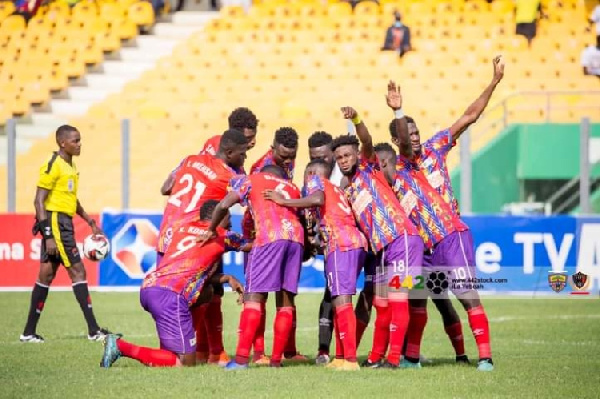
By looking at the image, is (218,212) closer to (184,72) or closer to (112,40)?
(184,72)

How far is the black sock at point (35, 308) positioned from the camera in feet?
43.2

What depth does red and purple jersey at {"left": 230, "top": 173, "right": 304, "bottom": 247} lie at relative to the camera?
34.4ft

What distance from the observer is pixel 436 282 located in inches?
421

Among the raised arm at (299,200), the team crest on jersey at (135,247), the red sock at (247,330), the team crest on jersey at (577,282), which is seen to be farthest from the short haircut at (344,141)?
the team crest on jersey at (135,247)

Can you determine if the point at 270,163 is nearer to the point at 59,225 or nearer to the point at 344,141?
the point at 344,141

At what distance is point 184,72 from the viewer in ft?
94.7

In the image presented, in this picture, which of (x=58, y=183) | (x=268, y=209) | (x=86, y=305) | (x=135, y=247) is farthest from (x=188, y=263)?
(x=135, y=247)

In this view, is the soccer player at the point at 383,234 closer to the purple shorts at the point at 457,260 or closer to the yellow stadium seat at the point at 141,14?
the purple shorts at the point at 457,260

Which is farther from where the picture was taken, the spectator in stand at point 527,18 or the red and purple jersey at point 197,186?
the spectator in stand at point 527,18

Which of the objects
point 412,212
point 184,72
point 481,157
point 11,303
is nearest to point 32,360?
point 412,212

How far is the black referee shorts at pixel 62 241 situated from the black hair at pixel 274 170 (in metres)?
3.45

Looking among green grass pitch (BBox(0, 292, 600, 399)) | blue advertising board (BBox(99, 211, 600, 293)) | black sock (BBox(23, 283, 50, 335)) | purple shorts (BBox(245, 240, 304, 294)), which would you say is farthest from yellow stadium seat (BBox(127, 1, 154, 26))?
purple shorts (BBox(245, 240, 304, 294))

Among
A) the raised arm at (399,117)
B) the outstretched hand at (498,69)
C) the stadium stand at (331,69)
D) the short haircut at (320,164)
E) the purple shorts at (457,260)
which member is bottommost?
the purple shorts at (457,260)

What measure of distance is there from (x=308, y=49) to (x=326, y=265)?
18.6 m
